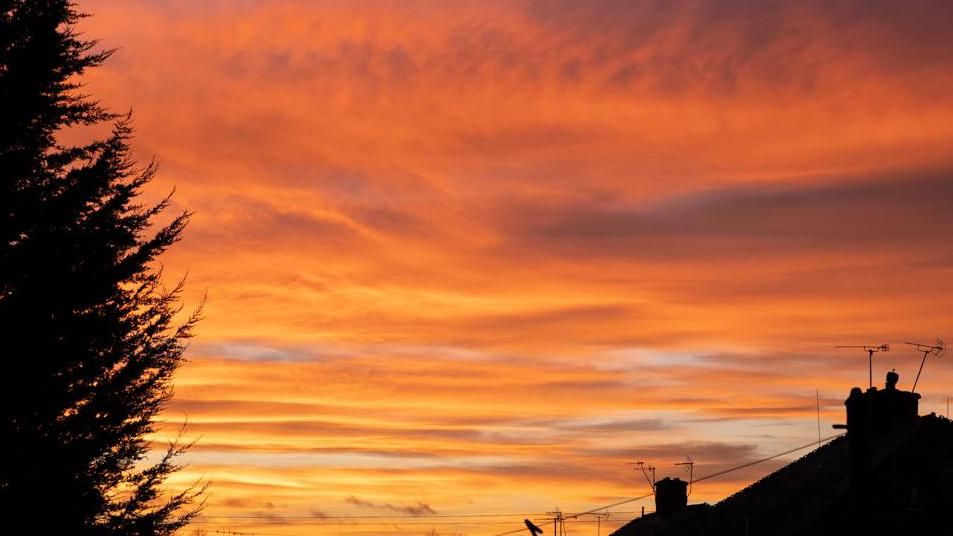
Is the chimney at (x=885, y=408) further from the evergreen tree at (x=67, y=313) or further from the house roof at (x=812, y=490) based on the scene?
the evergreen tree at (x=67, y=313)

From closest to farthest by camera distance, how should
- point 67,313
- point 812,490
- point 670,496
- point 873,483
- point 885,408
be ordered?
point 67,313 < point 873,483 < point 812,490 < point 885,408 < point 670,496


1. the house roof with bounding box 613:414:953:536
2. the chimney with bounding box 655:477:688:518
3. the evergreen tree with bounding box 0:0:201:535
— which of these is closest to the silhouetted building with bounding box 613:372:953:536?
the house roof with bounding box 613:414:953:536

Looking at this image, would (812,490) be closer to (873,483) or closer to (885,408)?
(873,483)

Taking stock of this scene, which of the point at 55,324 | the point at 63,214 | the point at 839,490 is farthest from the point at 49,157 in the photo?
the point at 839,490

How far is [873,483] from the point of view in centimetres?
4125

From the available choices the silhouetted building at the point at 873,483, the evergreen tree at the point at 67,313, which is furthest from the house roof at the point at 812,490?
the evergreen tree at the point at 67,313

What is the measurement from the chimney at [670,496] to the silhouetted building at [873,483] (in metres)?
13.2

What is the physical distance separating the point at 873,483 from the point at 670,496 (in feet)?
67.5

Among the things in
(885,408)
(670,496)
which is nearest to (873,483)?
(885,408)

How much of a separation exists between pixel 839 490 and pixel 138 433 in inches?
994

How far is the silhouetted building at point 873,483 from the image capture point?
1564 inches

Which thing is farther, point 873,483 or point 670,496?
point 670,496

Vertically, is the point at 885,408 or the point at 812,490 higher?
the point at 885,408

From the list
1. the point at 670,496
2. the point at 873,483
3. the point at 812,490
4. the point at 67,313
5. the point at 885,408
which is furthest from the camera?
the point at 670,496
